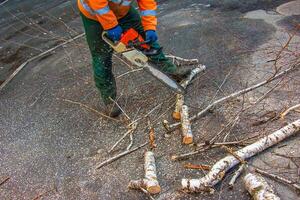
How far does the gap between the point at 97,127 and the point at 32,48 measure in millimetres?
3231

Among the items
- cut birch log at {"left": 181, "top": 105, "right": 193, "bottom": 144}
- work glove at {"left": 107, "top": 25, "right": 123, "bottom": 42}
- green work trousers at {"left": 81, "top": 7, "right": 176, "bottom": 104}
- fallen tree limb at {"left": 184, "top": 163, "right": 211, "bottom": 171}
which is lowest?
fallen tree limb at {"left": 184, "top": 163, "right": 211, "bottom": 171}

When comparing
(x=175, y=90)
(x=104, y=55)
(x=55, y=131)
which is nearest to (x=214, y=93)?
(x=175, y=90)

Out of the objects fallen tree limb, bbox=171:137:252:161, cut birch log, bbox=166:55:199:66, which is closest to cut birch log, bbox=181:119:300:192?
fallen tree limb, bbox=171:137:252:161

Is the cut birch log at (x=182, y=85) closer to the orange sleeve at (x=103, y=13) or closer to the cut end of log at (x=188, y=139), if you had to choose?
the cut end of log at (x=188, y=139)

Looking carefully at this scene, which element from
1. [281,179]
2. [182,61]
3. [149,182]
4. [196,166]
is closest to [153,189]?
[149,182]

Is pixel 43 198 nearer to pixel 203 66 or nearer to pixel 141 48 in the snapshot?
pixel 141 48

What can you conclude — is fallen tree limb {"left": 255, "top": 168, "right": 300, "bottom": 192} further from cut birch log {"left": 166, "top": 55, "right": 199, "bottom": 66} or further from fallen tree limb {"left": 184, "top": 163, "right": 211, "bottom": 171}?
cut birch log {"left": 166, "top": 55, "right": 199, "bottom": 66}

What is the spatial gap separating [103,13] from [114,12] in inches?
16.2

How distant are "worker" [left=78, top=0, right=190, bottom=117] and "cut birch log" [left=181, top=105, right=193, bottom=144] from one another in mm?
767

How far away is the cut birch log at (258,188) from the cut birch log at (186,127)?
29.0 inches

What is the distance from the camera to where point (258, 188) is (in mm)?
2938

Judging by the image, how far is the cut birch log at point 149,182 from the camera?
325 centimetres

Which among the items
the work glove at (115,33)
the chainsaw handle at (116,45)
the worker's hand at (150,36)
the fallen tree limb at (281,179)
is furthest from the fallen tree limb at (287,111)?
the work glove at (115,33)

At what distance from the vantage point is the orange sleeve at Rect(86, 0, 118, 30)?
3707 millimetres
